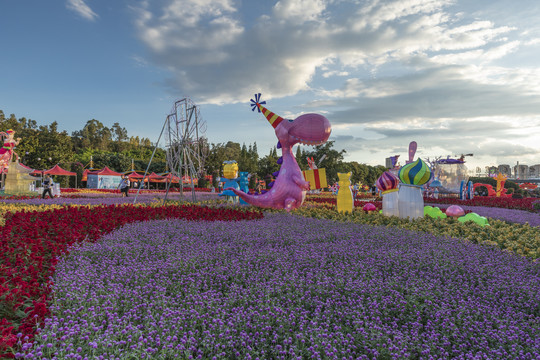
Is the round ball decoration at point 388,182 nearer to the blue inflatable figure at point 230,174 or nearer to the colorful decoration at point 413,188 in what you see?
Result: the colorful decoration at point 413,188

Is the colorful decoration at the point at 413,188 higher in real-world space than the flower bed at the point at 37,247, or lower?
higher

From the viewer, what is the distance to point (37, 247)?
16.7ft

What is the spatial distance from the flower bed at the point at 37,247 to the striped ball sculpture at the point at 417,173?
488cm

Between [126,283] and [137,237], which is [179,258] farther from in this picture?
[137,237]

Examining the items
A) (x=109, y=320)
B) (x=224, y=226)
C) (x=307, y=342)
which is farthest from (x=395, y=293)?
(x=224, y=226)

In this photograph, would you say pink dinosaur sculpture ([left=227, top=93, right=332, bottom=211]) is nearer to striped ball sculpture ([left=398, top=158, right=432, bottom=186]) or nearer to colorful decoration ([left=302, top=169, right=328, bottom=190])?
colorful decoration ([left=302, top=169, right=328, bottom=190])

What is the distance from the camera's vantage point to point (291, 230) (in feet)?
24.3

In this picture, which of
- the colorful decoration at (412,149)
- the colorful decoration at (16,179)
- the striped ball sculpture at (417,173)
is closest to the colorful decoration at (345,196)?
the striped ball sculpture at (417,173)

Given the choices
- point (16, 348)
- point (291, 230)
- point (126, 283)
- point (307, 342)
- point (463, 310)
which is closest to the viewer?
point (16, 348)

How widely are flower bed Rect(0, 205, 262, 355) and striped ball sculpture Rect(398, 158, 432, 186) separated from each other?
488 centimetres

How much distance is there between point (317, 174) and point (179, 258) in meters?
7.93

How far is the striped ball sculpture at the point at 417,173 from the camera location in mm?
10045

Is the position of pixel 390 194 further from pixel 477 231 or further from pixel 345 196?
pixel 477 231

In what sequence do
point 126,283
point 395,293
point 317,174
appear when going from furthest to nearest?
point 317,174 < point 126,283 < point 395,293
